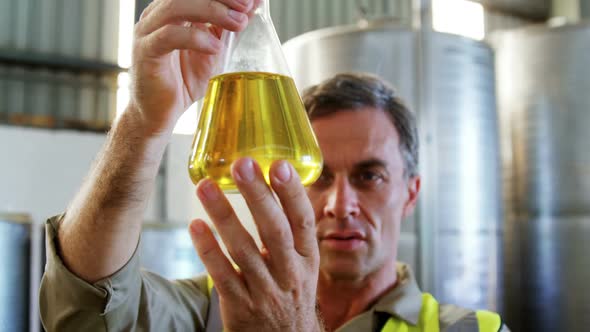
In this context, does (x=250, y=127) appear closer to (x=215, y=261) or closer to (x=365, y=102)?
(x=215, y=261)

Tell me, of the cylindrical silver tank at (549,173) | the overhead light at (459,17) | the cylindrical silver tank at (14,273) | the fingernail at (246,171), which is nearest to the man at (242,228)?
the fingernail at (246,171)

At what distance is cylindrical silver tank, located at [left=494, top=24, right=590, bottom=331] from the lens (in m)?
2.10

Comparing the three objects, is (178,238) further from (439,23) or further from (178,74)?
(439,23)

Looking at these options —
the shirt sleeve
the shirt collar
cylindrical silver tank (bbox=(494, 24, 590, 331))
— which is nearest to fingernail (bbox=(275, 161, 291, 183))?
the shirt sleeve

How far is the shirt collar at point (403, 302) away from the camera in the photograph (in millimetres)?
1106

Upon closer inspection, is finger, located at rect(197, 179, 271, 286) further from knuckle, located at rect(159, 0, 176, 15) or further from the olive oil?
knuckle, located at rect(159, 0, 176, 15)

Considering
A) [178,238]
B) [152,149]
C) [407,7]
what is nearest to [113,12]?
[407,7]

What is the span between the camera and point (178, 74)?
669 mm

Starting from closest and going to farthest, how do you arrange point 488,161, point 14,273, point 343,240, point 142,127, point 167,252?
point 142,127, point 343,240, point 14,273, point 167,252, point 488,161

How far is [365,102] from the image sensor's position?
119cm

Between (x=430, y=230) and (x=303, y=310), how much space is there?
1.41m

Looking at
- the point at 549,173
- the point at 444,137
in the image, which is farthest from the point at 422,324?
the point at 549,173

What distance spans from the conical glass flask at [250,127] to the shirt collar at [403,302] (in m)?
0.59

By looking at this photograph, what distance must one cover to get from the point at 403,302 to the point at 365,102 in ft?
1.26
